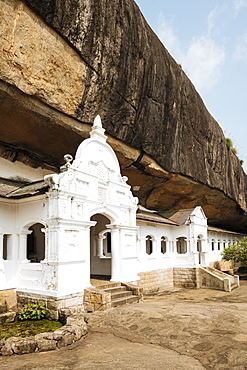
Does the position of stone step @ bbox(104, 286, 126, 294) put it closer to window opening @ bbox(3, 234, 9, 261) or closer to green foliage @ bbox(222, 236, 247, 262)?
window opening @ bbox(3, 234, 9, 261)

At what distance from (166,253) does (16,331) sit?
11.9 meters

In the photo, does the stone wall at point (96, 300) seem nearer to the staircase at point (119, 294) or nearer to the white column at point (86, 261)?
the white column at point (86, 261)

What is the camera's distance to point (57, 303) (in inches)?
384

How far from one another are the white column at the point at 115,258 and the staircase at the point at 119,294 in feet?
1.39

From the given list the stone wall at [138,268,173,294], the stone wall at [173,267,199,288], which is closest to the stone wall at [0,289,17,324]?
the stone wall at [138,268,173,294]

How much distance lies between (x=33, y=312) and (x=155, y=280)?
9.22 meters

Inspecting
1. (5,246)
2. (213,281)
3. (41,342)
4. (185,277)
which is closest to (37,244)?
(5,246)

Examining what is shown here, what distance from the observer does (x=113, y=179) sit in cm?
1294

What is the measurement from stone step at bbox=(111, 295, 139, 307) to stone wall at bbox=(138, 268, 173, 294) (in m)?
4.54

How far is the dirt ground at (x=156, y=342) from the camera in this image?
236 inches

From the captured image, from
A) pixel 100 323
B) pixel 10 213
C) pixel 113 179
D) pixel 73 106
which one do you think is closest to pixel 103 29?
pixel 73 106

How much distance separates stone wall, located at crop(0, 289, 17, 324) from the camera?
1006 cm

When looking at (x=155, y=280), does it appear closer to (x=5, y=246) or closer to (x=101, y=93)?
(x=5, y=246)

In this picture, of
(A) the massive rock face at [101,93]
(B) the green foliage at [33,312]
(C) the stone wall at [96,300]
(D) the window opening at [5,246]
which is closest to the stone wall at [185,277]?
(A) the massive rock face at [101,93]
